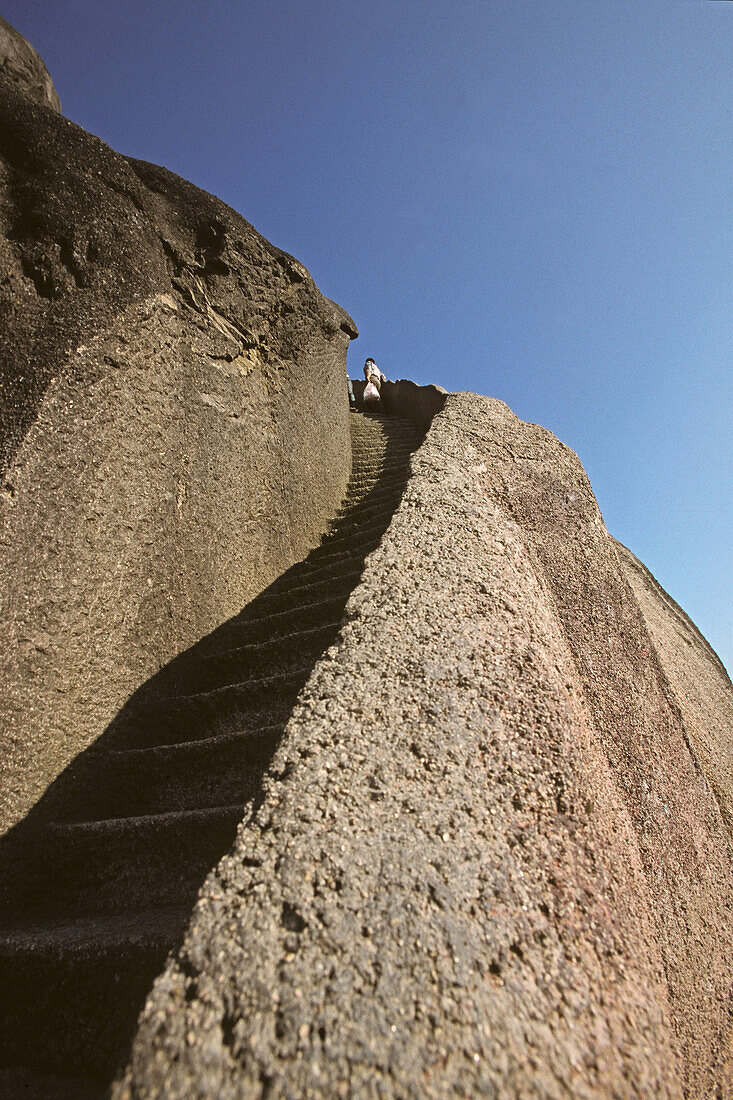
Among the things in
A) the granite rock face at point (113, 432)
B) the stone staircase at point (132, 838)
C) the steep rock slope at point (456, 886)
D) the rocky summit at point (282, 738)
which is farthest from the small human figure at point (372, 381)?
the steep rock slope at point (456, 886)

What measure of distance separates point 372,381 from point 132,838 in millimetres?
8012

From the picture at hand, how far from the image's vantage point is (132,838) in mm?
1808

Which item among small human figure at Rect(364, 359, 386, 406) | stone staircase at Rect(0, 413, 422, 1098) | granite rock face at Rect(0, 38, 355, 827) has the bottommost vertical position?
stone staircase at Rect(0, 413, 422, 1098)

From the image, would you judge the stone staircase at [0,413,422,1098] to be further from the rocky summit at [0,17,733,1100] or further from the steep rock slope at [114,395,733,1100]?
the steep rock slope at [114,395,733,1100]

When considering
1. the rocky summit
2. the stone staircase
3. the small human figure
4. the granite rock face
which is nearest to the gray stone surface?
the granite rock face

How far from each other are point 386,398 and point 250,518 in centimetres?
562

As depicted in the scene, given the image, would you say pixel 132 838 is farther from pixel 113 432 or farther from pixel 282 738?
pixel 113 432

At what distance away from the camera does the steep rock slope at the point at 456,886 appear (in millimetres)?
928

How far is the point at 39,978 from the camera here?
4.75 ft

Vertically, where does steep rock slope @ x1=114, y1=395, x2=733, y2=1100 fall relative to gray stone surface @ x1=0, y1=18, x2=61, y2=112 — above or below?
below

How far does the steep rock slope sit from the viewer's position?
928 mm

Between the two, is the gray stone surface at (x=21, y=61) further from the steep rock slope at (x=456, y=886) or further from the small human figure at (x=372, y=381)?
the steep rock slope at (x=456, y=886)

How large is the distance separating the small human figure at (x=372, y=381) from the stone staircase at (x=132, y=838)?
5725 millimetres

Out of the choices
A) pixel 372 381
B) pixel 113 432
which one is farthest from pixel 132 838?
pixel 372 381
